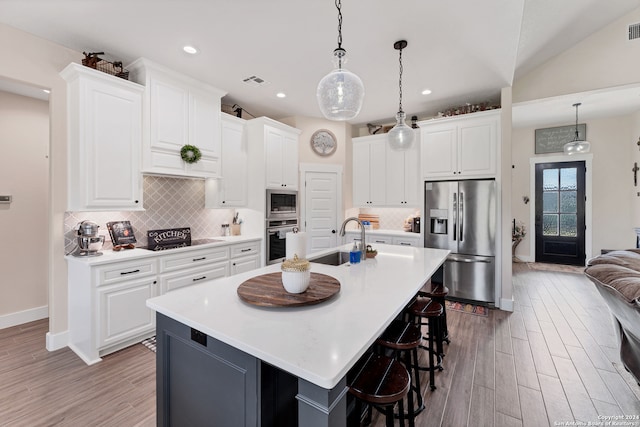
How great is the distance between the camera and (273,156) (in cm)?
412

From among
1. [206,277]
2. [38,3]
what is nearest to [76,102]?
[38,3]

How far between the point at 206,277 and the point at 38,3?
274 centimetres

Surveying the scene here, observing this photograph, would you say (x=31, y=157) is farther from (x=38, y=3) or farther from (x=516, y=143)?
(x=516, y=143)

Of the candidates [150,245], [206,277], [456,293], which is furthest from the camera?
[456,293]

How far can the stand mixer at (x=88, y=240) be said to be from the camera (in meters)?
2.57

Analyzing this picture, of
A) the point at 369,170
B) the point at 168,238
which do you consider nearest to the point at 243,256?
the point at 168,238

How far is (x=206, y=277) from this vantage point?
3316 millimetres

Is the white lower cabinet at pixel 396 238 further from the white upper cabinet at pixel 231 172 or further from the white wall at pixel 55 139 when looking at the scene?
the white wall at pixel 55 139

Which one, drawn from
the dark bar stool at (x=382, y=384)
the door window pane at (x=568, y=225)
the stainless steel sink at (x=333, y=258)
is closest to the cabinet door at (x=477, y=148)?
the stainless steel sink at (x=333, y=258)

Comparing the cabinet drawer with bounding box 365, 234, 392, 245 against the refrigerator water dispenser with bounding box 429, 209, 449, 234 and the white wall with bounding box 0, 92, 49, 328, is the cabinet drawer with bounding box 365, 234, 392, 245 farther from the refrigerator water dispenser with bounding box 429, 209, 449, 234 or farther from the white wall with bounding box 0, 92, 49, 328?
the white wall with bounding box 0, 92, 49, 328

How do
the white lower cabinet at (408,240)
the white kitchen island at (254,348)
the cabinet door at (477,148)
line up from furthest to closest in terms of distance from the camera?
1. the white lower cabinet at (408,240)
2. the cabinet door at (477,148)
3. the white kitchen island at (254,348)

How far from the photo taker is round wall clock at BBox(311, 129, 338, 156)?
190 inches

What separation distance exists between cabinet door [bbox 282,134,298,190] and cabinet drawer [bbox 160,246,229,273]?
4.69ft

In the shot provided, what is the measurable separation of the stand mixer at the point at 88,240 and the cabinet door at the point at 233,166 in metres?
1.42
